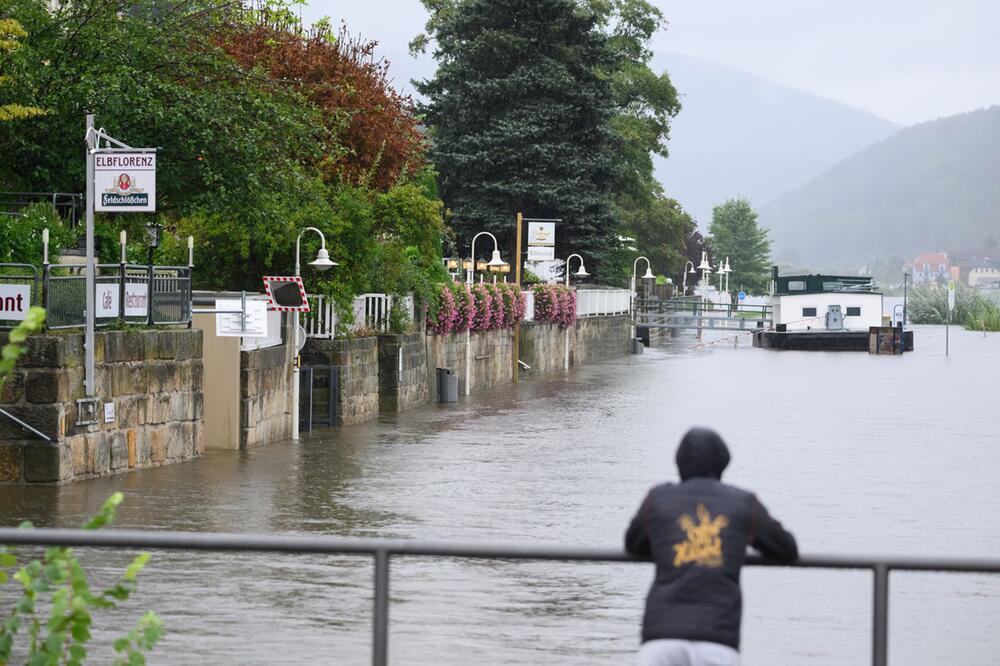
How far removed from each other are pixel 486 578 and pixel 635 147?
60.4 meters

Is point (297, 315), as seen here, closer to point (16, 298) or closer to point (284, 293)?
point (284, 293)

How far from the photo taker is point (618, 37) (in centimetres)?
7512

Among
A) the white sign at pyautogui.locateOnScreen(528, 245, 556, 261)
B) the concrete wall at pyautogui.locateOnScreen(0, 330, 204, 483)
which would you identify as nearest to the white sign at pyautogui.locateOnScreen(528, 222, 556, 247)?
the white sign at pyautogui.locateOnScreen(528, 245, 556, 261)

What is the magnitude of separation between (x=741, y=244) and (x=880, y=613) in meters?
153

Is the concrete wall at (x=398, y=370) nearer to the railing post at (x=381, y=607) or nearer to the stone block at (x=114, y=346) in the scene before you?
the stone block at (x=114, y=346)

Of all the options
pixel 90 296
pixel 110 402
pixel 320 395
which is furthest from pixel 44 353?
pixel 320 395

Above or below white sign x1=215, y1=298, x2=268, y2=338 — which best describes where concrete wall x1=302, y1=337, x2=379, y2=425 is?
below

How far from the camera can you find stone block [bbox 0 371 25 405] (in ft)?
61.3

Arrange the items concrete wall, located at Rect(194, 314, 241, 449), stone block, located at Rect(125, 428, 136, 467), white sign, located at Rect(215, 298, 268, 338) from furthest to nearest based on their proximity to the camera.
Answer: concrete wall, located at Rect(194, 314, 241, 449) < white sign, located at Rect(215, 298, 268, 338) < stone block, located at Rect(125, 428, 136, 467)

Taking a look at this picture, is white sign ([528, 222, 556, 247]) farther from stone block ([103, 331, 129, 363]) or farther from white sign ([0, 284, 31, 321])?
white sign ([0, 284, 31, 321])

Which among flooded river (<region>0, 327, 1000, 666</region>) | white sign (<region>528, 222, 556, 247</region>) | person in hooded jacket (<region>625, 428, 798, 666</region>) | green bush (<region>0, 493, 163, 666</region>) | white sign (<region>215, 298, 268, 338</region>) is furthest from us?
white sign (<region>528, 222, 556, 247</region>)

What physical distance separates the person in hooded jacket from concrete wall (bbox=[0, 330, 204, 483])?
14414 mm

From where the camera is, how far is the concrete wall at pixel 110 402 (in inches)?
744

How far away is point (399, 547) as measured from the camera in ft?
16.4
